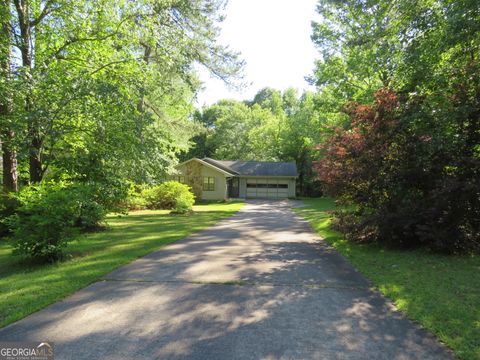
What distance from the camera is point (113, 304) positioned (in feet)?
15.6

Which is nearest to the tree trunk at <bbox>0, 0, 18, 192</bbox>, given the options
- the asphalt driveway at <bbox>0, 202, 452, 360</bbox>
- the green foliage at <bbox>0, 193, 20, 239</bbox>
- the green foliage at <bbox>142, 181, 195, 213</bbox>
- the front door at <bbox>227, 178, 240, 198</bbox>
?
the green foliage at <bbox>0, 193, 20, 239</bbox>

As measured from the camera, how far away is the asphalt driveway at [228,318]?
3.47m

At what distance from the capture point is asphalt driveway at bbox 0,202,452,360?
3474mm

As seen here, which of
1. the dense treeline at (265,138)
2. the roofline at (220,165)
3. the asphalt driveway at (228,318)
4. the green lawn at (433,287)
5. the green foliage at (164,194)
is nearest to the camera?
the asphalt driveway at (228,318)

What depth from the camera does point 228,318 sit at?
427 centimetres

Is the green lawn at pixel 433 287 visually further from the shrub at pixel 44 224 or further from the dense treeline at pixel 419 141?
the shrub at pixel 44 224

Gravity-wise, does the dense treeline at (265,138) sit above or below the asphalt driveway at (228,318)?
above

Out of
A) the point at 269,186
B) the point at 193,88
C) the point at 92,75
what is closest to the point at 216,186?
the point at 269,186

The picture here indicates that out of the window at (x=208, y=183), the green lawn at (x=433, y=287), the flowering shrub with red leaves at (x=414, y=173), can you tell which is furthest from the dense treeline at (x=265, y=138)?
the green lawn at (x=433, y=287)

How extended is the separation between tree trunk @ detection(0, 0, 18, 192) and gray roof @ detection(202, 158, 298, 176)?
2283 centimetres

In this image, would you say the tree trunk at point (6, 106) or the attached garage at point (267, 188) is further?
the attached garage at point (267, 188)

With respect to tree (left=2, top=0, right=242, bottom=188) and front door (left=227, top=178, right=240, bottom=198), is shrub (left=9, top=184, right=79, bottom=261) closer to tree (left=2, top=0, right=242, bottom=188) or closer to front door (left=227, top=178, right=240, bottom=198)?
tree (left=2, top=0, right=242, bottom=188)

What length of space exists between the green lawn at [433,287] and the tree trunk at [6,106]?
1083 centimetres

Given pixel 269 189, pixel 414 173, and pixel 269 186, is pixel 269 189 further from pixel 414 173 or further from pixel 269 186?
pixel 414 173
